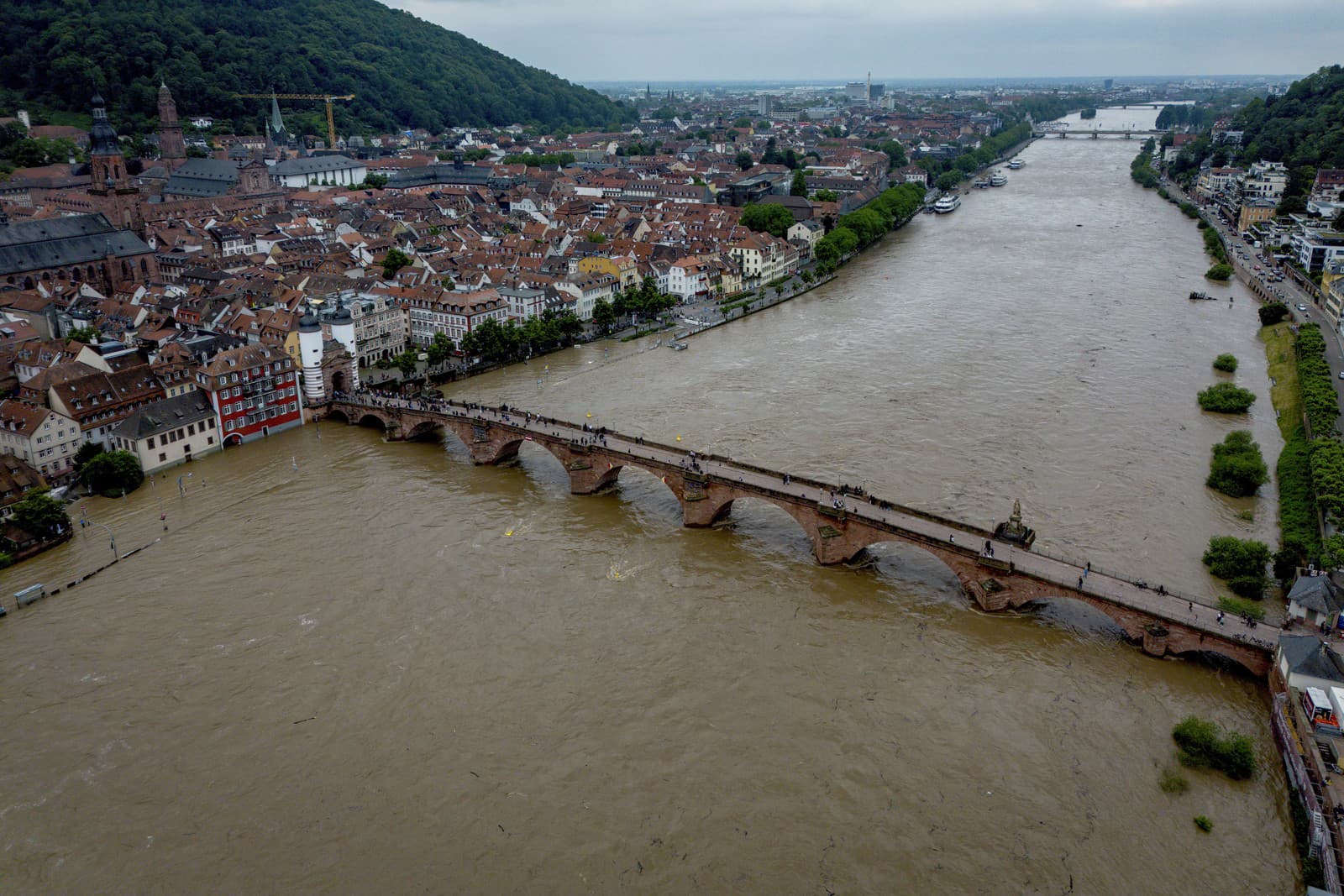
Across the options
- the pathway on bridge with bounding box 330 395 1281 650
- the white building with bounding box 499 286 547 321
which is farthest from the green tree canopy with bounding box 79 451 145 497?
the white building with bounding box 499 286 547 321

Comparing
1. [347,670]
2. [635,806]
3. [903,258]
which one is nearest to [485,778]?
[635,806]

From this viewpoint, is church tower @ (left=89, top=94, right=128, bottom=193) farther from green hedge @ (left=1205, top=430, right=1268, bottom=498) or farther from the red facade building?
green hedge @ (left=1205, top=430, right=1268, bottom=498)

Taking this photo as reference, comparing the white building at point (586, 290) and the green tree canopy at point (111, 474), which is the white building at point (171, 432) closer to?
the green tree canopy at point (111, 474)

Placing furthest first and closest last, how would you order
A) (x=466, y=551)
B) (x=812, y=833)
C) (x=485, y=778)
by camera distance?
(x=466, y=551)
(x=485, y=778)
(x=812, y=833)

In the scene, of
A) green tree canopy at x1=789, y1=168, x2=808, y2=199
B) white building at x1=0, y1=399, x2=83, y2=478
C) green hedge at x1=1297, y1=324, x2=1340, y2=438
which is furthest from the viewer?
green tree canopy at x1=789, y1=168, x2=808, y2=199

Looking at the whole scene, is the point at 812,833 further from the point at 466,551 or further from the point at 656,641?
the point at 466,551

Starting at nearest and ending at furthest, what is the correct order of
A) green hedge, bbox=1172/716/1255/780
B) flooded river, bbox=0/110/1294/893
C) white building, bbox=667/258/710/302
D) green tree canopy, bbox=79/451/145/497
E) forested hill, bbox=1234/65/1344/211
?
flooded river, bbox=0/110/1294/893
green hedge, bbox=1172/716/1255/780
green tree canopy, bbox=79/451/145/497
white building, bbox=667/258/710/302
forested hill, bbox=1234/65/1344/211

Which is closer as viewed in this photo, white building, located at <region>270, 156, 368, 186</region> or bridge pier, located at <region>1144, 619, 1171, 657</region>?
bridge pier, located at <region>1144, 619, 1171, 657</region>
